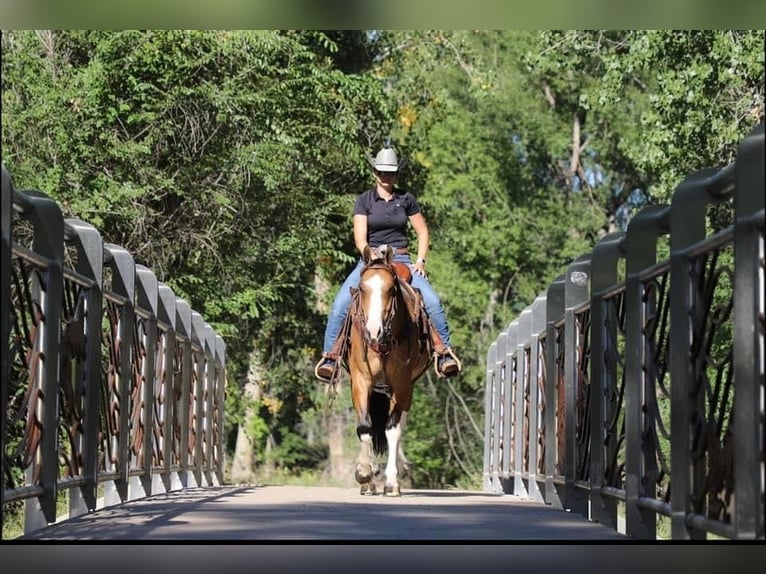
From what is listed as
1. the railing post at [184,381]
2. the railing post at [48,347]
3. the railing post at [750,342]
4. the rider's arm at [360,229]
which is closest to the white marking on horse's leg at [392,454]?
the rider's arm at [360,229]

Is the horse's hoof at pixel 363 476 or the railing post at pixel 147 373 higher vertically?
the railing post at pixel 147 373

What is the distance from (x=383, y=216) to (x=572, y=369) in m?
2.69

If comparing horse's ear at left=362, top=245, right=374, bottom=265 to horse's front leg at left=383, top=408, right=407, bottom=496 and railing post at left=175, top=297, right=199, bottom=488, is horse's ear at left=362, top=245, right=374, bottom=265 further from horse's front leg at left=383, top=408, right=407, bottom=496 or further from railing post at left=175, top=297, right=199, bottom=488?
railing post at left=175, top=297, right=199, bottom=488

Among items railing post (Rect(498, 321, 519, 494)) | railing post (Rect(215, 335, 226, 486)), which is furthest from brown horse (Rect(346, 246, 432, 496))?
railing post (Rect(215, 335, 226, 486))

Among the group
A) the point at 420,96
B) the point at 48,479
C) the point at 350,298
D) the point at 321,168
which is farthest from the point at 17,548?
the point at 420,96

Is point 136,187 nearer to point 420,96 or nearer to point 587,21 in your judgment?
point 420,96

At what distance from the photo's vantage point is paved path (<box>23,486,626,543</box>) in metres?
6.86

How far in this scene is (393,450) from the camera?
12062mm

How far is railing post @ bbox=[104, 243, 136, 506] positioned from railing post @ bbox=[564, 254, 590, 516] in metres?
2.48

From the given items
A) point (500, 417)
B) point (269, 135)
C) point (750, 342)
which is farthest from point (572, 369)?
point (269, 135)

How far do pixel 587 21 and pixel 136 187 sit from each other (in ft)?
44.9

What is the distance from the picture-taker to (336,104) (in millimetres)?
26875

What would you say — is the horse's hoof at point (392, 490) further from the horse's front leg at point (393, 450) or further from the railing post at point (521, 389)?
the railing post at point (521, 389)

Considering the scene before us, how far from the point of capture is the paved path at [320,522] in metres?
6.86
